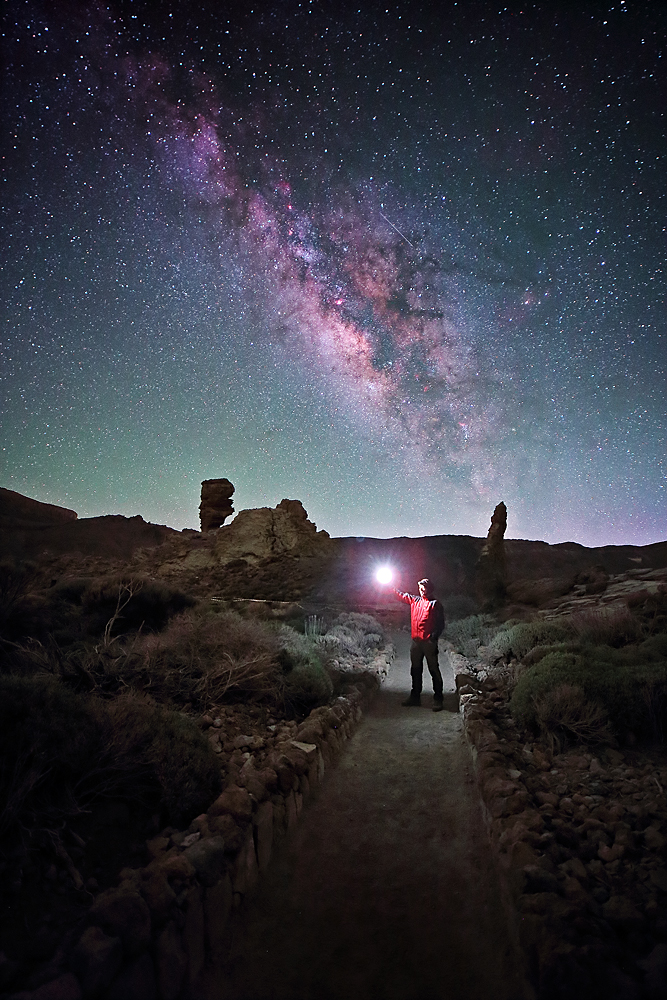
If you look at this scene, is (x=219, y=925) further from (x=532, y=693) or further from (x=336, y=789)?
(x=532, y=693)

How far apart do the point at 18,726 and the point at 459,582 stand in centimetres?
4899

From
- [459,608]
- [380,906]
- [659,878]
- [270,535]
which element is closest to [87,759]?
[380,906]

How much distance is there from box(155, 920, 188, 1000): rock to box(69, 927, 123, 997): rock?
0.87 ft

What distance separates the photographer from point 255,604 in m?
19.9


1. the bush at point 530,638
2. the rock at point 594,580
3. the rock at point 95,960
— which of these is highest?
the rock at point 594,580

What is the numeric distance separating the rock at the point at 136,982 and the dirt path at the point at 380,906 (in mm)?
477

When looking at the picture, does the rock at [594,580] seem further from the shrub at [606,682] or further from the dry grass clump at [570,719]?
the dry grass clump at [570,719]

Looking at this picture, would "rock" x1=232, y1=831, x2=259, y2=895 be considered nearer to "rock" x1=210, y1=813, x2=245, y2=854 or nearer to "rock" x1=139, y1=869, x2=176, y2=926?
"rock" x1=210, y1=813, x2=245, y2=854

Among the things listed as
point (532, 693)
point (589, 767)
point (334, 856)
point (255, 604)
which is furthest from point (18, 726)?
point (255, 604)

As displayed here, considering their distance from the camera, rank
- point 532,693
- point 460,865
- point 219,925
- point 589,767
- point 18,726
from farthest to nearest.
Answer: point 532,693
point 589,767
point 460,865
point 18,726
point 219,925

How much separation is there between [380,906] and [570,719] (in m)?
3.53

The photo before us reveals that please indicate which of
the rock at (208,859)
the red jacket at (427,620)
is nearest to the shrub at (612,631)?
the red jacket at (427,620)

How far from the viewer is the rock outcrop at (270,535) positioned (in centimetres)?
3931

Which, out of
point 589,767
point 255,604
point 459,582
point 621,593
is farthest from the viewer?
point 459,582
